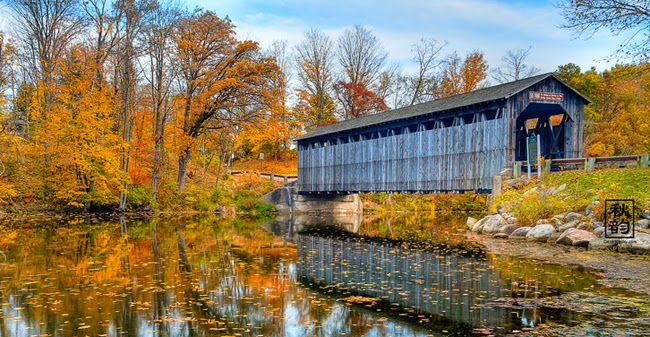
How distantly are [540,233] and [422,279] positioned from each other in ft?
26.7

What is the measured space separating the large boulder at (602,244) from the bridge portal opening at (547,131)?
9.13 meters

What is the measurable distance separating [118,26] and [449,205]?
26054mm

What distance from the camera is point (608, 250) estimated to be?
13656 mm

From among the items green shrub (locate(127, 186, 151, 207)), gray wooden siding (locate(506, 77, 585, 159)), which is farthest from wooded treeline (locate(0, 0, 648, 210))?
gray wooden siding (locate(506, 77, 585, 159))

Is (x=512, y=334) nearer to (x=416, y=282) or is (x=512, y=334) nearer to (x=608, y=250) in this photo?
(x=416, y=282)

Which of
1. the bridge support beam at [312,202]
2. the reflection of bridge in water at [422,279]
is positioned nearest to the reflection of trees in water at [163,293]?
the reflection of bridge in water at [422,279]

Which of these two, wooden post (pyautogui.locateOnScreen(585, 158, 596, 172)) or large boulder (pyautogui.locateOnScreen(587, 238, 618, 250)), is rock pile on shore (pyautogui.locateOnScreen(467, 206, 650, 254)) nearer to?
large boulder (pyautogui.locateOnScreen(587, 238, 618, 250))

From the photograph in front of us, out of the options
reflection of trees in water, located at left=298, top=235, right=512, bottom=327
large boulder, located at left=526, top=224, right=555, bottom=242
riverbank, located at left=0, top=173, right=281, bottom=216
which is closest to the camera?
reflection of trees in water, located at left=298, top=235, right=512, bottom=327

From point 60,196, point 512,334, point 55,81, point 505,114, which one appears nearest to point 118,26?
point 55,81

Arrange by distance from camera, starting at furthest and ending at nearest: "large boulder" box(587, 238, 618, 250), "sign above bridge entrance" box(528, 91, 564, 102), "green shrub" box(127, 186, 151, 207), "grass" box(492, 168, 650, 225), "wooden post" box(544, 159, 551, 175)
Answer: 1. "green shrub" box(127, 186, 151, 207)
2. "sign above bridge entrance" box(528, 91, 564, 102)
3. "wooden post" box(544, 159, 551, 175)
4. "grass" box(492, 168, 650, 225)
5. "large boulder" box(587, 238, 618, 250)

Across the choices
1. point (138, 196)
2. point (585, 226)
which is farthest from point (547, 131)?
point (138, 196)

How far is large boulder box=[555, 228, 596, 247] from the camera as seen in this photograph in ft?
47.8

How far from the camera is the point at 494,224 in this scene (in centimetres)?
1934

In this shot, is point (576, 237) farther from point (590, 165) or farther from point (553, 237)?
point (590, 165)
